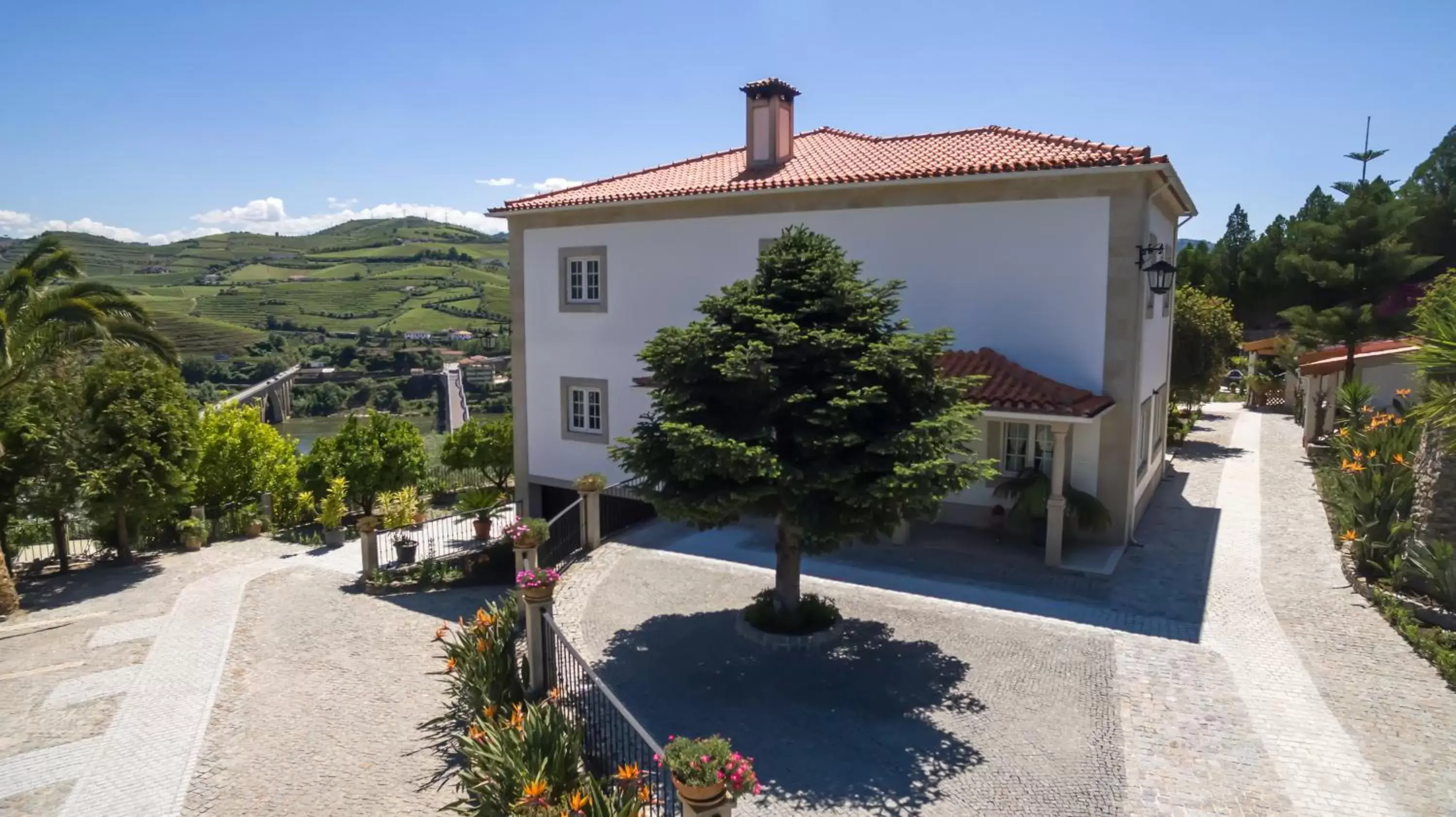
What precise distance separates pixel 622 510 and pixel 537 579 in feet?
29.2

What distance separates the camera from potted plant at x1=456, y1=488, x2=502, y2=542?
19.0m

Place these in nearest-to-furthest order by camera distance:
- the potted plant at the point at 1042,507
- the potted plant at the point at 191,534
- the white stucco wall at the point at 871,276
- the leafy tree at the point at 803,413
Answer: the leafy tree at the point at 803,413 → the potted plant at the point at 1042,507 → the white stucco wall at the point at 871,276 → the potted plant at the point at 191,534

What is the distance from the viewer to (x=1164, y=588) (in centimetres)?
1220

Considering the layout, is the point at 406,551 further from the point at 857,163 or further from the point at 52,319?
the point at 857,163

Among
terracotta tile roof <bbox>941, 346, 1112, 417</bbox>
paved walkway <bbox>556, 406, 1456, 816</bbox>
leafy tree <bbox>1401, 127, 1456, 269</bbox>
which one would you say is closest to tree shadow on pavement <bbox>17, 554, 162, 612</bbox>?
paved walkway <bbox>556, 406, 1456, 816</bbox>

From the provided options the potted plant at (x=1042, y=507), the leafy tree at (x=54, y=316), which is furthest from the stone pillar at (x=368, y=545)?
the potted plant at (x=1042, y=507)

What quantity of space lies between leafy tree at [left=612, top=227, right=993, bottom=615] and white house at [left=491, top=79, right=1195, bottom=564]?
13.6 ft

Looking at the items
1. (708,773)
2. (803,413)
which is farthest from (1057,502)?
(708,773)

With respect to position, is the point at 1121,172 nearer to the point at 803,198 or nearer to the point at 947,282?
the point at 947,282

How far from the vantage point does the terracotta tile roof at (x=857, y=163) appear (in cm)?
1407

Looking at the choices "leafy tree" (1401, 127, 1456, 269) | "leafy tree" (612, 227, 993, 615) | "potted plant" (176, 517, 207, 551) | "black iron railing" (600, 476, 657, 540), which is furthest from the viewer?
"leafy tree" (1401, 127, 1456, 269)

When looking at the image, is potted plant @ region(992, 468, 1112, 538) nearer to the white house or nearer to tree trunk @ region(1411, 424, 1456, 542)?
the white house

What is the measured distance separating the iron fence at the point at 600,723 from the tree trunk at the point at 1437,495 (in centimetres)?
1031

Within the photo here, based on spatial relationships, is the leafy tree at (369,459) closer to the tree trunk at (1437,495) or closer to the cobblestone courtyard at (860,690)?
the cobblestone courtyard at (860,690)
